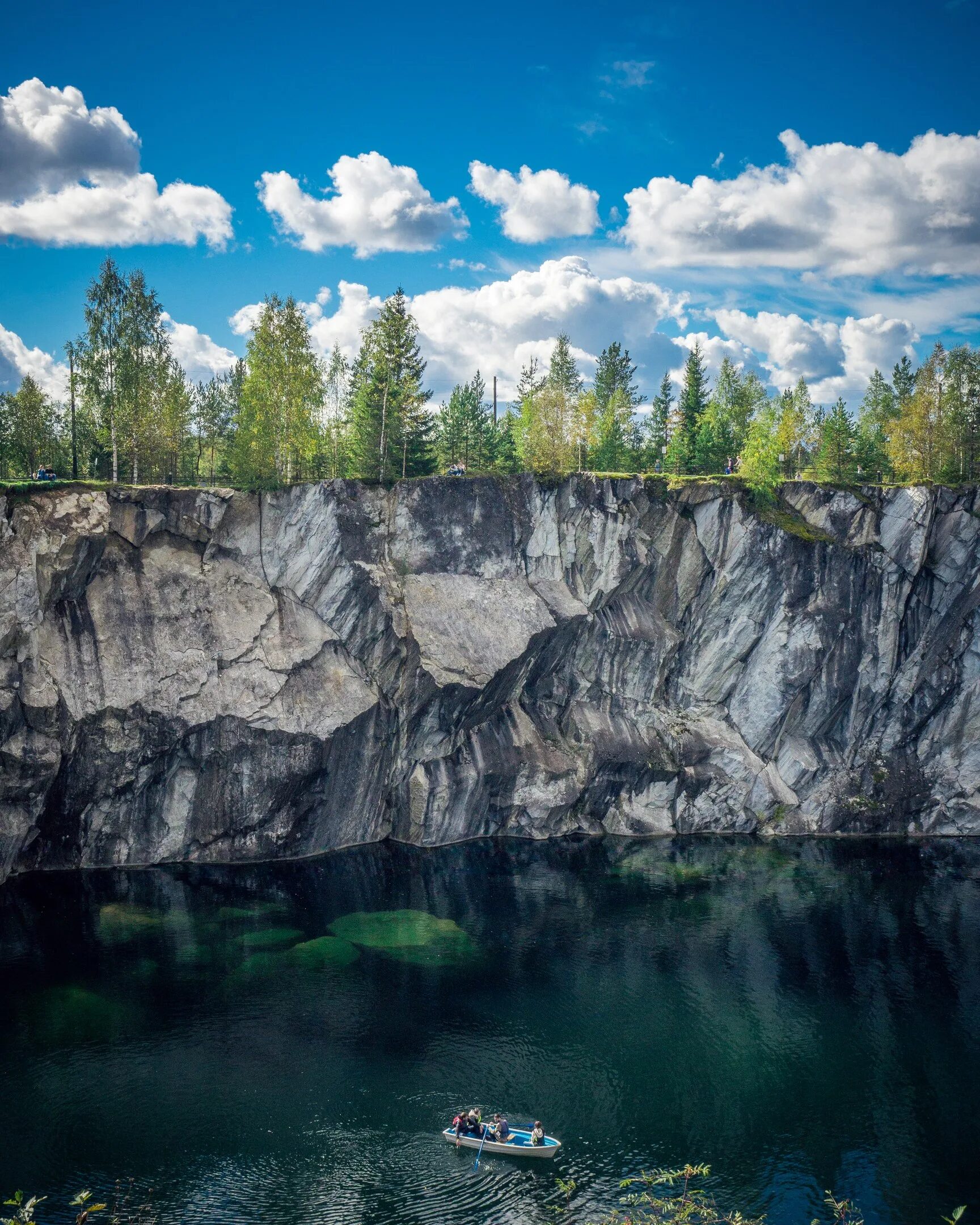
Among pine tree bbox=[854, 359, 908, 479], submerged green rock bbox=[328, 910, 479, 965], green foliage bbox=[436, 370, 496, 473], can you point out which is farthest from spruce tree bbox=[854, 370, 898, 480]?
submerged green rock bbox=[328, 910, 479, 965]

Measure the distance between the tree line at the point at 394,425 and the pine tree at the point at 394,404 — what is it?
10 cm

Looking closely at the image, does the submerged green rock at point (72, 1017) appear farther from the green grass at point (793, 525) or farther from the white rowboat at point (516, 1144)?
the green grass at point (793, 525)

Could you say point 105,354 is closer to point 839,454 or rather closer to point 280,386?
point 280,386

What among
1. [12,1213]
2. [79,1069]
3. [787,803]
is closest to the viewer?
[12,1213]

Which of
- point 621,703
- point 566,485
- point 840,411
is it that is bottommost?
point 621,703

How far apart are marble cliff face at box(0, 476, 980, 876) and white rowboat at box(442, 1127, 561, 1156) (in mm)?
25897

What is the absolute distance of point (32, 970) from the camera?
3762 centimetres

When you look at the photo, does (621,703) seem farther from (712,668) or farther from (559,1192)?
(559,1192)

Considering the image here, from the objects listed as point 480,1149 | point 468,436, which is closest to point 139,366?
point 468,436

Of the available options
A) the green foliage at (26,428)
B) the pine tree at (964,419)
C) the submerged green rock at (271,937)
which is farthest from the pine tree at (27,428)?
the pine tree at (964,419)

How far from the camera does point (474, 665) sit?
53.0 m

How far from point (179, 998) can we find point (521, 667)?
89.6 feet

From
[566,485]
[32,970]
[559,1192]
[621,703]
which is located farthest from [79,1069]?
[566,485]

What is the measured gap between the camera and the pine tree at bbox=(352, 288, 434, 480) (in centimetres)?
5969
